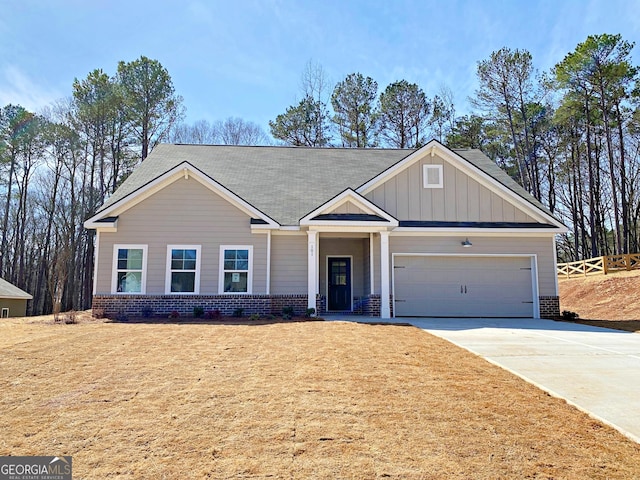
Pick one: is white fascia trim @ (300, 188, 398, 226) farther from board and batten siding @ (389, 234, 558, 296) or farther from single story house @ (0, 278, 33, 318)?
single story house @ (0, 278, 33, 318)

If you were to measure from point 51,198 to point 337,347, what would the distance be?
106ft

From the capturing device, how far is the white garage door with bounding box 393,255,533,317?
48.1 feet

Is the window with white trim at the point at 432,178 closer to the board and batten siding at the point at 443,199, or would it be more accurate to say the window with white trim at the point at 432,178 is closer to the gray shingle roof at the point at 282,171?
the board and batten siding at the point at 443,199

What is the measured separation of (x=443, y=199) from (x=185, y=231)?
8.34m

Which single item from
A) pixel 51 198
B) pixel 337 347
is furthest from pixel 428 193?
pixel 51 198

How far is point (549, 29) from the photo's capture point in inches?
602

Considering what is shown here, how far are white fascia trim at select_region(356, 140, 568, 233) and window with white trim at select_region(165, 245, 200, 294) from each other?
5.87 metres

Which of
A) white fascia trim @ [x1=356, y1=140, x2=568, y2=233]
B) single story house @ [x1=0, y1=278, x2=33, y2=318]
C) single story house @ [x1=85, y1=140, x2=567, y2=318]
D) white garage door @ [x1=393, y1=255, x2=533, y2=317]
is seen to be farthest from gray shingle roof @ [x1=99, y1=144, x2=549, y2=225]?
single story house @ [x1=0, y1=278, x2=33, y2=318]

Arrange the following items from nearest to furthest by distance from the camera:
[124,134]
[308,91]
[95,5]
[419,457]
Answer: [419,457], [95,5], [124,134], [308,91]

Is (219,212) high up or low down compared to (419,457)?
up

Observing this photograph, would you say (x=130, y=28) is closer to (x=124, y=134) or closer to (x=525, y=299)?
(x=525, y=299)

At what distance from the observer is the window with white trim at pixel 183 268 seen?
13648 mm

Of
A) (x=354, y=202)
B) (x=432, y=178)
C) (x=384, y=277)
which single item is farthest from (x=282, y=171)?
(x=384, y=277)

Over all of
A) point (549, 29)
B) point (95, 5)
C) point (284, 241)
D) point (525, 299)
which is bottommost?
point (525, 299)
